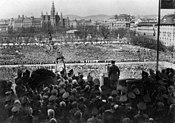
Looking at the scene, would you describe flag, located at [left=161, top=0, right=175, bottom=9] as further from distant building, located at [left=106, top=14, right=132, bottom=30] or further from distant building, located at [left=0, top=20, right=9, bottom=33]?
distant building, located at [left=0, top=20, right=9, bottom=33]

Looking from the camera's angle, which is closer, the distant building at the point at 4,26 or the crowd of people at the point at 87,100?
the crowd of people at the point at 87,100

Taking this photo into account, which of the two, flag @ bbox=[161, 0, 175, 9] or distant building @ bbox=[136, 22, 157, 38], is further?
distant building @ bbox=[136, 22, 157, 38]

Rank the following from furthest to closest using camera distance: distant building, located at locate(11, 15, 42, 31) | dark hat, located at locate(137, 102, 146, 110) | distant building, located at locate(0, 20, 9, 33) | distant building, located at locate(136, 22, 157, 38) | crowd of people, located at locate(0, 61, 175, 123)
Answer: distant building, located at locate(136, 22, 157, 38) < distant building, located at locate(11, 15, 42, 31) < distant building, located at locate(0, 20, 9, 33) < dark hat, located at locate(137, 102, 146, 110) < crowd of people, located at locate(0, 61, 175, 123)

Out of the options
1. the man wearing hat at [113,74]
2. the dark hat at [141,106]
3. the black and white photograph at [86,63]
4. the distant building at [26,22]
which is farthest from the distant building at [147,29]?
the distant building at [26,22]

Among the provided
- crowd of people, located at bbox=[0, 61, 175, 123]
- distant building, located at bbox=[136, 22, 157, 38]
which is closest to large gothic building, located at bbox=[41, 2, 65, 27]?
crowd of people, located at bbox=[0, 61, 175, 123]

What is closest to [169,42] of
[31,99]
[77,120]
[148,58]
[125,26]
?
[148,58]

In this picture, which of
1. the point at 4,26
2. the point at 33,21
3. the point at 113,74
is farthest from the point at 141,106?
the point at 4,26

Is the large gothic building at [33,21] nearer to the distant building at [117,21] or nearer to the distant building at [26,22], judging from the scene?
the distant building at [26,22]
